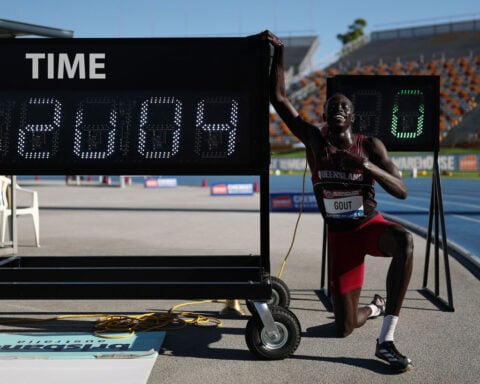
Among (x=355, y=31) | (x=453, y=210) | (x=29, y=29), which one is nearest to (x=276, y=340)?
(x=29, y=29)

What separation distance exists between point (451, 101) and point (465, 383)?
44641 millimetres

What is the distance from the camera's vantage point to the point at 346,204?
517 centimetres

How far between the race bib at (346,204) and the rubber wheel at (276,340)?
933mm

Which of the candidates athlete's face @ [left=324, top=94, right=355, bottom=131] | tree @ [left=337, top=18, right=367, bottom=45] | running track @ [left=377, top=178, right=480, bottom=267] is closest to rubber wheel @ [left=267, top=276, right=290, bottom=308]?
athlete's face @ [left=324, top=94, right=355, bottom=131]

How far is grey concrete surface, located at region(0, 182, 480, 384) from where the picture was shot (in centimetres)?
455

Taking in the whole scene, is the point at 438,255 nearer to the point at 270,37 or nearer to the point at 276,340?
the point at 276,340

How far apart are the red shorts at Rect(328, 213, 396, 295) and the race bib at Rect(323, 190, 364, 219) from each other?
0.13 meters

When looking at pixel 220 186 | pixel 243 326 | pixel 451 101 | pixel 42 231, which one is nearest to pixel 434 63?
pixel 451 101

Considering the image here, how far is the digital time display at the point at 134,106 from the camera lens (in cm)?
509

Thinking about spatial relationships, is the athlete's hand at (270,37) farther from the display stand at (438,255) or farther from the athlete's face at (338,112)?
the display stand at (438,255)

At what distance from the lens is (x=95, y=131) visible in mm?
5160

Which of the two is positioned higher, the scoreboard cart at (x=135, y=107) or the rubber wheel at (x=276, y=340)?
the scoreboard cart at (x=135, y=107)

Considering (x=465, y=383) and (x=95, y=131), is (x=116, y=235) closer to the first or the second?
(x=95, y=131)

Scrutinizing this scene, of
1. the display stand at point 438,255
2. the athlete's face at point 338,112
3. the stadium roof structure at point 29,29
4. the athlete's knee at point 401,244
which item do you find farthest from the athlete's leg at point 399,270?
the stadium roof structure at point 29,29
